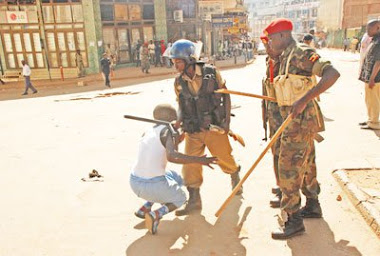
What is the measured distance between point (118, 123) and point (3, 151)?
7.42ft

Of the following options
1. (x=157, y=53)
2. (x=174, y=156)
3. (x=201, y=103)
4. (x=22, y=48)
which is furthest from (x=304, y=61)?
(x=157, y=53)

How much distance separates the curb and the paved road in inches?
2.7

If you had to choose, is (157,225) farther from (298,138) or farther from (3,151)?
(3,151)

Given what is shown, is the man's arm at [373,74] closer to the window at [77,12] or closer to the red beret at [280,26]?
the red beret at [280,26]

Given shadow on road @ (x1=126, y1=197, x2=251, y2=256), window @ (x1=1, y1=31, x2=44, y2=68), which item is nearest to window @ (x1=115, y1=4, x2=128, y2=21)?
window @ (x1=1, y1=31, x2=44, y2=68)

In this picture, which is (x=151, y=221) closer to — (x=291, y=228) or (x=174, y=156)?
(x=174, y=156)

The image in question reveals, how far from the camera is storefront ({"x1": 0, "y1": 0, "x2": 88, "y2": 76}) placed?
697 inches

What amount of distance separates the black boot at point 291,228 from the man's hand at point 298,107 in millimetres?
916

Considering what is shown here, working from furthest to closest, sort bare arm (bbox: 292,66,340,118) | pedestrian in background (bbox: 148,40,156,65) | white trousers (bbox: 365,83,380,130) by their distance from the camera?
pedestrian in background (bbox: 148,40,156,65) < white trousers (bbox: 365,83,380,130) < bare arm (bbox: 292,66,340,118)

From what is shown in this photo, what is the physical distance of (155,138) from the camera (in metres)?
3.01

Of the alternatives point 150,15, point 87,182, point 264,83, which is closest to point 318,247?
point 264,83

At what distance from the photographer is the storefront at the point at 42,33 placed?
1770 cm

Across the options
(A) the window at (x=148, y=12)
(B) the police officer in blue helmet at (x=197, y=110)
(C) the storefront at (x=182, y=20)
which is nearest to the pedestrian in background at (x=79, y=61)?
(A) the window at (x=148, y=12)

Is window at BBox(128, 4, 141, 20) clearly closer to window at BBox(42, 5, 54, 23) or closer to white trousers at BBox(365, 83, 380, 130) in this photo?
window at BBox(42, 5, 54, 23)
